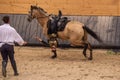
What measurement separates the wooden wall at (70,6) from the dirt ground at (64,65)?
1730mm

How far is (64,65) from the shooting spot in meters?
12.1

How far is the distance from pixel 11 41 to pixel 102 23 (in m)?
6.82

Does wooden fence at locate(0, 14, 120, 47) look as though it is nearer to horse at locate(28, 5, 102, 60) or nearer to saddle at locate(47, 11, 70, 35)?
horse at locate(28, 5, 102, 60)

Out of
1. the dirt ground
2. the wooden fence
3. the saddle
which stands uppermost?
the saddle

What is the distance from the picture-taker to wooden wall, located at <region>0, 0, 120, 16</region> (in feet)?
53.3

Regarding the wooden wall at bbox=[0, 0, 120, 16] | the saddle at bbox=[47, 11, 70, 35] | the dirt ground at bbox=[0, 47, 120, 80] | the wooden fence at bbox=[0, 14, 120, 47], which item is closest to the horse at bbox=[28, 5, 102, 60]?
the saddle at bbox=[47, 11, 70, 35]

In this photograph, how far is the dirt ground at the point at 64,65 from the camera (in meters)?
10.2

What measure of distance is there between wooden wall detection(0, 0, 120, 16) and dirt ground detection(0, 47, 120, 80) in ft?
5.67

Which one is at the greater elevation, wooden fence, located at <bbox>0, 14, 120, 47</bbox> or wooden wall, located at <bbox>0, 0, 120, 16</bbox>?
wooden wall, located at <bbox>0, 0, 120, 16</bbox>

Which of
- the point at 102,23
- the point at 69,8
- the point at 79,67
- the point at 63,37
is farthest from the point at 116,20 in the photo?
the point at 79,67

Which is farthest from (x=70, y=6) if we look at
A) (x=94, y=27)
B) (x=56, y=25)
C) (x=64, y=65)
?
(x=64, y=65)

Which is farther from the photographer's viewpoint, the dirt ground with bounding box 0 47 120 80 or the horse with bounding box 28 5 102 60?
the horse with bounding box 28 5 102 60

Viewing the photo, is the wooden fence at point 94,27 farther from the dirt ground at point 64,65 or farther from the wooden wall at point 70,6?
the dirt ground at point 64,65

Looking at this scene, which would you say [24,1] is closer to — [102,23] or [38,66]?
[102,23]
